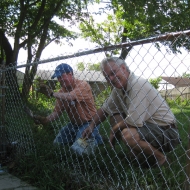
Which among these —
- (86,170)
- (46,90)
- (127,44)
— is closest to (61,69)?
(46,90)

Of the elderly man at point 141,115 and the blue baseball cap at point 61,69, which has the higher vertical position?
the blue baseball cap at point 61,69

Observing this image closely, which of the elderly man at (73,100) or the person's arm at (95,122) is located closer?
the person's arm at (95,122)

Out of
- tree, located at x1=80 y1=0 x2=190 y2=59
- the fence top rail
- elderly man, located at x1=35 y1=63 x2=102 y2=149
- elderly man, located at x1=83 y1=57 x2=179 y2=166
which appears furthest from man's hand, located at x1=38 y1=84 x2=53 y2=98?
tree, located at x1=80 y1=0 x2=190 y2=59

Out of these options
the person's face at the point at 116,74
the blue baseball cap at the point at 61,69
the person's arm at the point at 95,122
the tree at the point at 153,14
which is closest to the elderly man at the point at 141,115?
the person's face at the point at 116,74

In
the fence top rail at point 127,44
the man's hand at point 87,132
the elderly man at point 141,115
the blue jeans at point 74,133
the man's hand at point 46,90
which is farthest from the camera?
the blue jeans at point 74,133

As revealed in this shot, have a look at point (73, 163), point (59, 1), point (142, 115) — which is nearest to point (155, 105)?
point (142, 115)

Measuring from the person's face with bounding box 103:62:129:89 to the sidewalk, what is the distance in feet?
4.04

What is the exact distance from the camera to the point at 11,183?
308 centimetres

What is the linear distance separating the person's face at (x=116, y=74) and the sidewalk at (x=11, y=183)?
123 centimetres

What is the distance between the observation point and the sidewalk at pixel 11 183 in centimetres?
293

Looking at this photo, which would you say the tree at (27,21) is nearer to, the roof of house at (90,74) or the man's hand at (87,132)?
the roof of house at (90,74)

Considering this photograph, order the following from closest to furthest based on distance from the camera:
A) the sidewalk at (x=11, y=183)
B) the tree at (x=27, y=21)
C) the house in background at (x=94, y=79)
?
1. the sidewalk at (x=11, y=183)
2. the house in background at (x=94, y=79)
3. the tree at (x=27, y=21)

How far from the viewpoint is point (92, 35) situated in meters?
18.8

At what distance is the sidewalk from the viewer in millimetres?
2927
